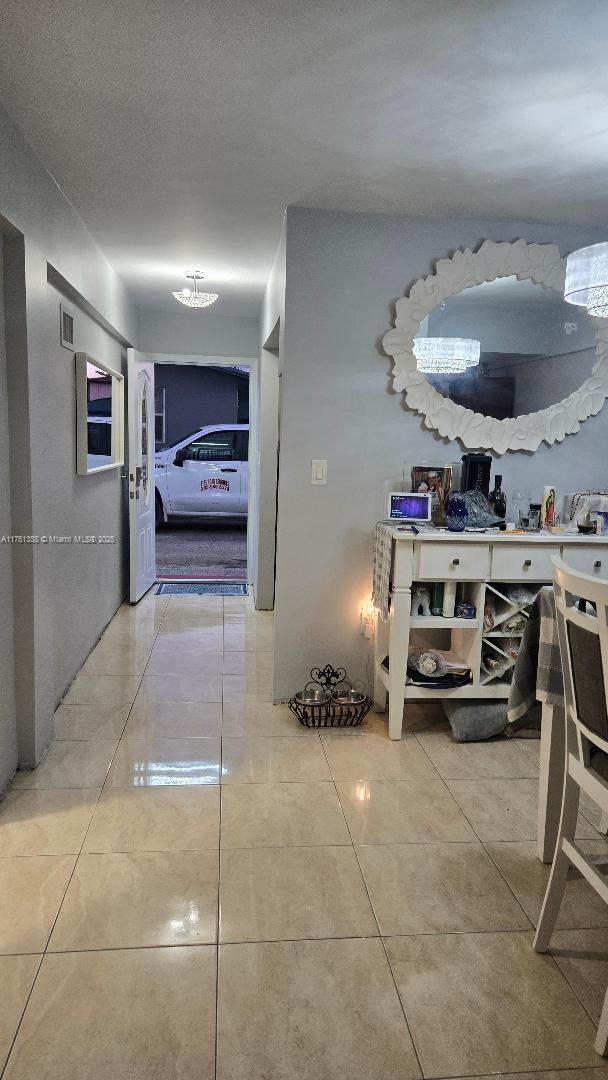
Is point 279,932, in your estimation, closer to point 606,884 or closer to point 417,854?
point 417,854

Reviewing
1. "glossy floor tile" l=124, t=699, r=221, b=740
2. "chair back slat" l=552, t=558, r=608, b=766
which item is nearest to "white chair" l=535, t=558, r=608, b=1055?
"chair back slat" l=552, t=558, r=608, b=766

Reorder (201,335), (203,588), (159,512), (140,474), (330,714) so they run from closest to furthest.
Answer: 1. (330,714)
2. (140,474)
3. (201,335)
4. (203,588)
5. (159,512)

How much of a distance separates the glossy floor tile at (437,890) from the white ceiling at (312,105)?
7.43ft

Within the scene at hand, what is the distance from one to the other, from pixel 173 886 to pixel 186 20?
2.28 m

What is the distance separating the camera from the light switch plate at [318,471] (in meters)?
3.40

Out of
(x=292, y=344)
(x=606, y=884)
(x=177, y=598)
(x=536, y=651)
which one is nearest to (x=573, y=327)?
(x=292, y=344)

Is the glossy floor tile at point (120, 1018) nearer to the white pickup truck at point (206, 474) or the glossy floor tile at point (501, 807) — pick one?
the glossy floor tile at point (501, 807)

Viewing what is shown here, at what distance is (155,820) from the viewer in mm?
2453

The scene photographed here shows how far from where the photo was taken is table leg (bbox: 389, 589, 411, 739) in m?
3.09

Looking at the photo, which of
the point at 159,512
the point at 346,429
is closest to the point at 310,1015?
the point at 346,429

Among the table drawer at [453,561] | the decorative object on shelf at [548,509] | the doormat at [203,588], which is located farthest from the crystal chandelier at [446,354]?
the doormat at [203,588]

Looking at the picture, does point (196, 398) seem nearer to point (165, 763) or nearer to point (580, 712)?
point (165, 763)

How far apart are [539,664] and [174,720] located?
70.8 inches

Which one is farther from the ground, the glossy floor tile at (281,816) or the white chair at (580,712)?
the white chair at (580,712)
